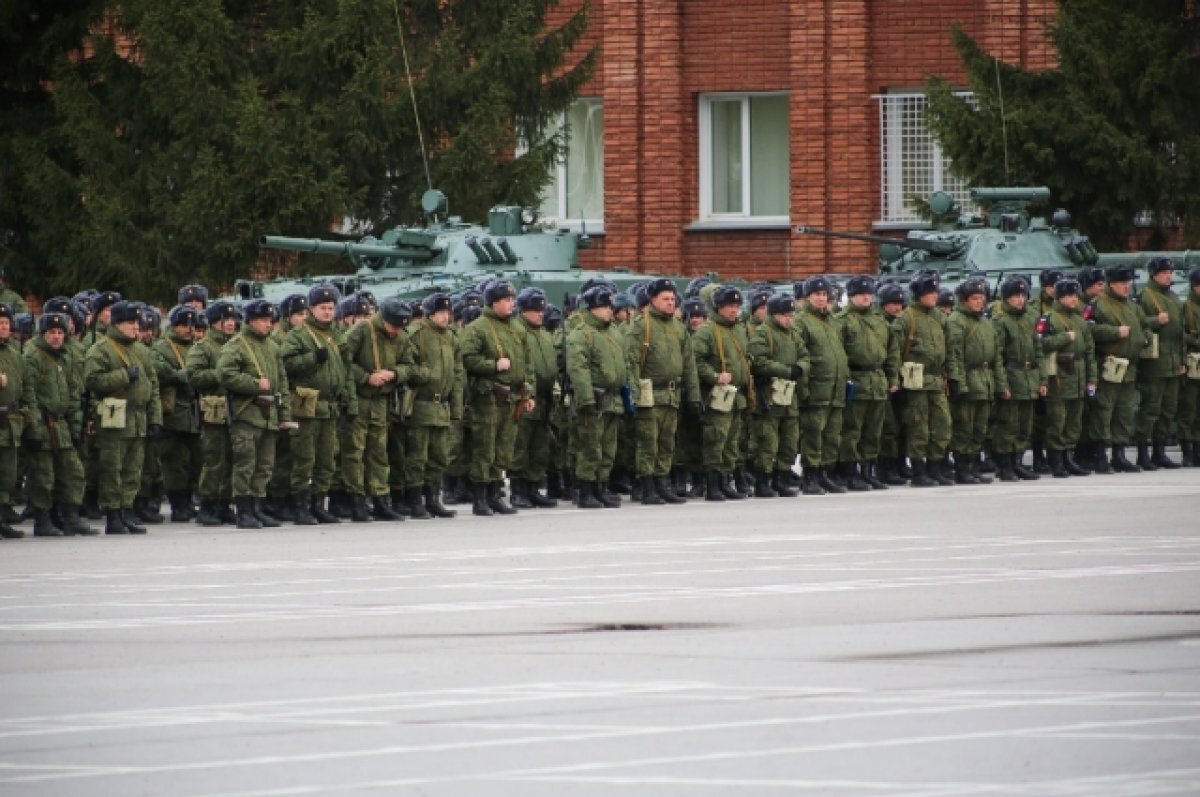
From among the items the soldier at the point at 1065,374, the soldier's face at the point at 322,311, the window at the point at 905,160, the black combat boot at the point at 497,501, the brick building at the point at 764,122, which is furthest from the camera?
the window at the point at 905,160

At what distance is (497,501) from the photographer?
20938 millimetres

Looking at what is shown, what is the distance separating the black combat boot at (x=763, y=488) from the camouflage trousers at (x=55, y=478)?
5723mm

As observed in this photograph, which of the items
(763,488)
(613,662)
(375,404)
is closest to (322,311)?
(375,404)

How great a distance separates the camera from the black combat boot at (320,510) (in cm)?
2022

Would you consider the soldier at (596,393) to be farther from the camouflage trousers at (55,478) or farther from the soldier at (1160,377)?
the soldier at (1160,377)

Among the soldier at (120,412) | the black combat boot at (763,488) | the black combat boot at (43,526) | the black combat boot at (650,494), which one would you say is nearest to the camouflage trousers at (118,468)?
the soldier at (120,412)

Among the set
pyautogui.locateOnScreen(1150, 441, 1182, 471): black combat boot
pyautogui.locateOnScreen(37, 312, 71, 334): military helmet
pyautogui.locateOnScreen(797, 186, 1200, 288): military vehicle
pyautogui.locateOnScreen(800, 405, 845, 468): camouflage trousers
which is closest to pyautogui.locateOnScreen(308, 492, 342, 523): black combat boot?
pyautogui.locateOnScreen(37, 312, 71, 334): military helmet

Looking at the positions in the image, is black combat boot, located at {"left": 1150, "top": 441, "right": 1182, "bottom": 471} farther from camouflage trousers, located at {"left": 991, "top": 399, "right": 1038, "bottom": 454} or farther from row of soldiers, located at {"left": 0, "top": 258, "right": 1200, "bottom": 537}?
camouflage trousers, located at {"left": 991, "top": 399, "right": 1038, "bottom": 454}

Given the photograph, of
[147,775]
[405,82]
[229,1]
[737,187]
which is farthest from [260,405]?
[737,187]

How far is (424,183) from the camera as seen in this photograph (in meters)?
34.2

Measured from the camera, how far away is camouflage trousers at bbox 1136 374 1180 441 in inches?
977

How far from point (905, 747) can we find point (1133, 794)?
3.55 ft

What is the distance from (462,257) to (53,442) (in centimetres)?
971

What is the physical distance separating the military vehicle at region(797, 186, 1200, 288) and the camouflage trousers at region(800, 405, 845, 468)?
18.3 feet
